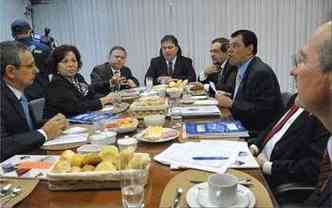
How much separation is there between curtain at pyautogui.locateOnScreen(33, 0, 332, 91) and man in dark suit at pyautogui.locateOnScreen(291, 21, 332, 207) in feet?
12.5

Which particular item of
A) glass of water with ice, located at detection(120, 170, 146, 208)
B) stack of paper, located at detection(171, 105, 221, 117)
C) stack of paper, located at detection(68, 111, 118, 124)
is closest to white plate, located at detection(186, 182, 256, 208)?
glass of water with ice, located at detection(120, 170, 146, 208)

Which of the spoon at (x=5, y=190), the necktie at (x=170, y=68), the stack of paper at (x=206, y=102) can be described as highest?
the necktie at (x=170, y=68)

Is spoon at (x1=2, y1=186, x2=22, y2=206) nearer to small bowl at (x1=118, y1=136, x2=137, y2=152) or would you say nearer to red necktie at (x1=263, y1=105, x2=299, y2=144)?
small bowl at (x1=118, y1=136, x2=137, y2=152)

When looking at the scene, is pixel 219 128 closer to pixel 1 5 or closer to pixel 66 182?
pixel 66 182

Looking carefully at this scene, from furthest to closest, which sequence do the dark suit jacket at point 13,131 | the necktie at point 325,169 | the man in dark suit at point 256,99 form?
the man in dark suit at point 256,99 < the dark suit jacket at point 13,131 < the necktie at point 325,169

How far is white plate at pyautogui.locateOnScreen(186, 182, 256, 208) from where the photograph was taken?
0.89m

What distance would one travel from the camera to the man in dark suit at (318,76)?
1035 mm

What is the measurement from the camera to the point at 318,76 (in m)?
1.06

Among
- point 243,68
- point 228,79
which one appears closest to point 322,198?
point 243,68

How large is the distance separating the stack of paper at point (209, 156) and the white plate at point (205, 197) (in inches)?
6.8

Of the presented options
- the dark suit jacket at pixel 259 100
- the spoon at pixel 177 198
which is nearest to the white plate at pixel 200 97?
the dark suit jacket at pixel 259 100

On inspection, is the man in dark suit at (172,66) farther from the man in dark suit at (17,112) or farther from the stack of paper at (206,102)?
the man in dark suit at (17,112)

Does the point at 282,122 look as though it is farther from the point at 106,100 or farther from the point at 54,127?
the point at 106,100

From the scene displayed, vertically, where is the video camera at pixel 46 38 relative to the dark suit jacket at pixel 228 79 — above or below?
above
